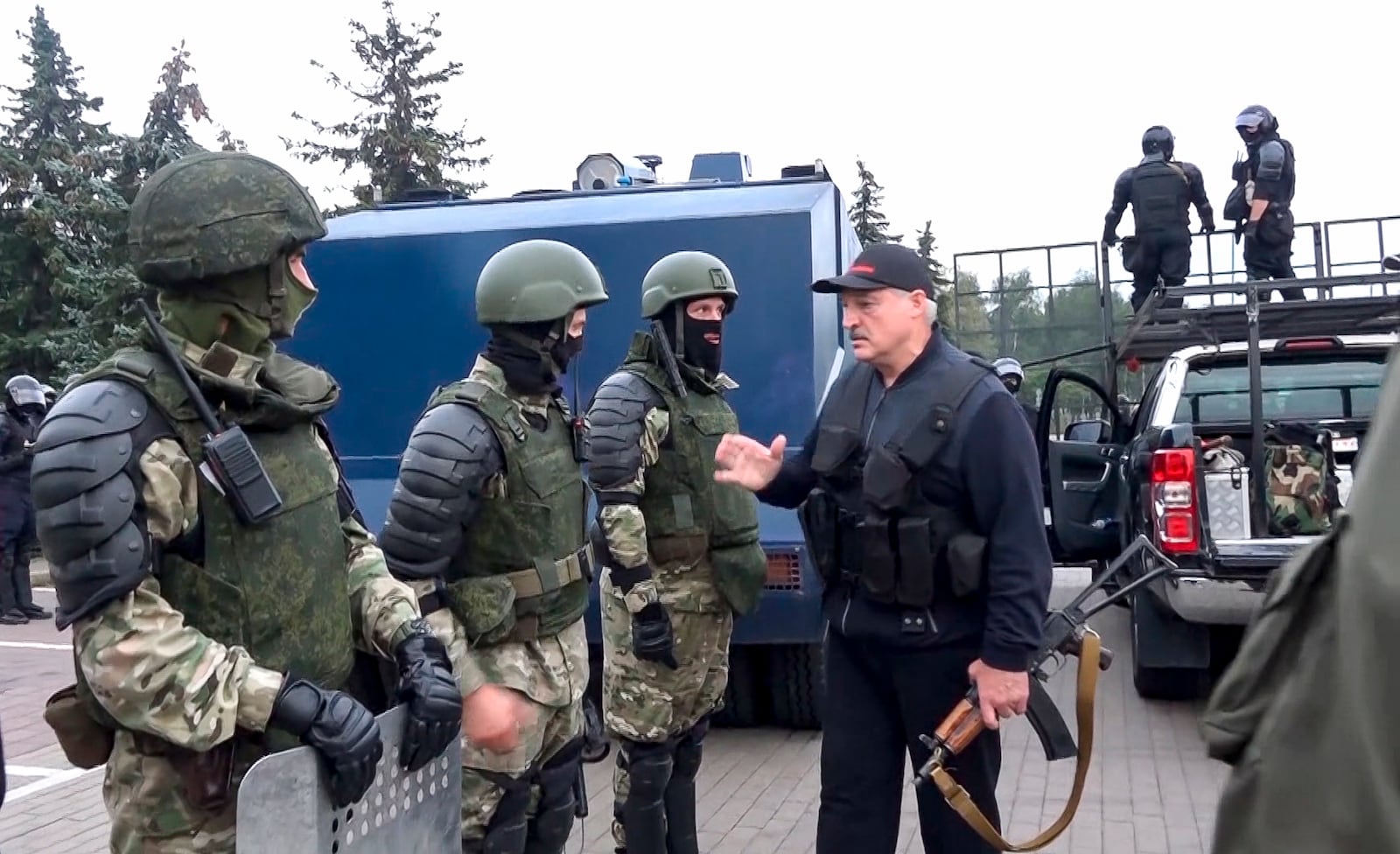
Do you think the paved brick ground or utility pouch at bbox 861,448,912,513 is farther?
the paved brick ground

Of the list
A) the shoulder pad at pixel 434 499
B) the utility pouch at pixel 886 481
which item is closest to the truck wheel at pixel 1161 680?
the utility pouch at pixel 886 481

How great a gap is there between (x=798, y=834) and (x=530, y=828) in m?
1.59

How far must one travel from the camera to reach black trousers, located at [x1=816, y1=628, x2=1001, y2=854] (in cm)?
310

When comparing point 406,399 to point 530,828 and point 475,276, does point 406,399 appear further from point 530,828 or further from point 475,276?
point 530,828

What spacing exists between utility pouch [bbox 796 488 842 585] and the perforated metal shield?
4.54ft

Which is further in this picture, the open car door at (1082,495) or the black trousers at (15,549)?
the black trousers at (15,549)

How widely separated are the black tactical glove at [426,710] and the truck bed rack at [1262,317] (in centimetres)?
463

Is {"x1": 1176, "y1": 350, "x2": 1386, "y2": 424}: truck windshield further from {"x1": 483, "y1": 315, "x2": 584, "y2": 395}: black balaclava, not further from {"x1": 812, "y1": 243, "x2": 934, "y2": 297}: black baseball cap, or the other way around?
{"x1": 483, "y1": 315, "x2": 584, "y2": 395}: black balaclava

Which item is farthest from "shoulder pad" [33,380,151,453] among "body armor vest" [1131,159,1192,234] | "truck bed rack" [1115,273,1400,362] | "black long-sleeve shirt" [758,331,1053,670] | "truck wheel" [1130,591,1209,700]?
"body armor vest" [1131,159,1192,234]

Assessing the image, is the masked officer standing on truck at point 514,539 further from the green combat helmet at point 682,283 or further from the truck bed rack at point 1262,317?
the truck bed rack at point 1262,317

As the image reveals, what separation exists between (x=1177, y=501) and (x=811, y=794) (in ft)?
7.66

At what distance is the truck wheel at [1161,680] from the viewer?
21.0 ft

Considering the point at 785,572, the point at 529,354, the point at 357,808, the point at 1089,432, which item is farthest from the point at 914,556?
the point at 1089,432

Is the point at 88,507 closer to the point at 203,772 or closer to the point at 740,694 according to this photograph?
the point at 203,772
